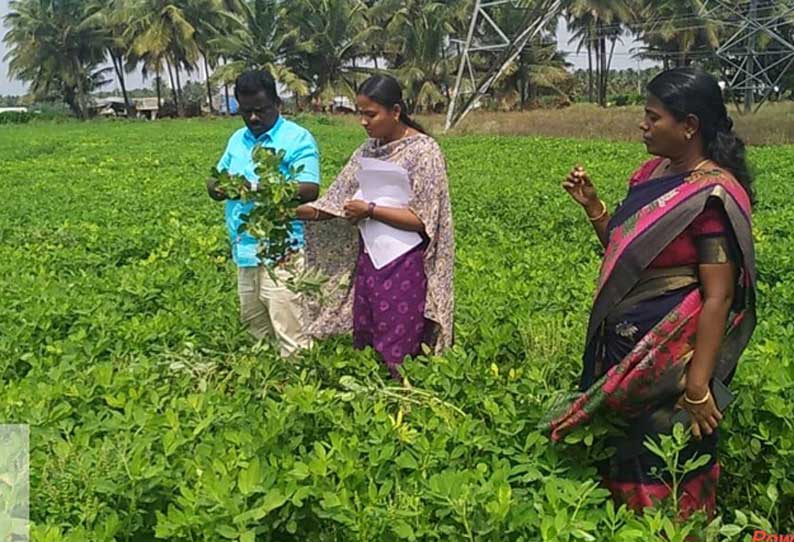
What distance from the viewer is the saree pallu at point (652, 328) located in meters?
2.46

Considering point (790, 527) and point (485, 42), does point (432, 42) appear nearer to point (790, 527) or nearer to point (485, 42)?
point (485, 42)

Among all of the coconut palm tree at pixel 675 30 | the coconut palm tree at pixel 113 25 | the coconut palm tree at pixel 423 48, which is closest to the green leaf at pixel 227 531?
the coconut palm tree at pixel 423 48

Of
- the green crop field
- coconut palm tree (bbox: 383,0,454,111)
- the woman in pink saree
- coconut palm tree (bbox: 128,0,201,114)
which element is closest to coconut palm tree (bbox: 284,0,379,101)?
coconut palm tree (bbox: 383,0,454,111)

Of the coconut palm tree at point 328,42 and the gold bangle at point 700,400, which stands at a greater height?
the coconut palm tree at point 328,42

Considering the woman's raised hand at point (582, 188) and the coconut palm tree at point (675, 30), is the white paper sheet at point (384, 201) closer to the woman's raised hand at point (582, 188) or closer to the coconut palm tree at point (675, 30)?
the woman's raised hand at point (582, 188)

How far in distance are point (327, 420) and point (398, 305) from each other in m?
0.94

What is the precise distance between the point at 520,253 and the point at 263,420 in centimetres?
421

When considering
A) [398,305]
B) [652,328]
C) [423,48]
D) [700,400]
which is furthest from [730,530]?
[423,48]

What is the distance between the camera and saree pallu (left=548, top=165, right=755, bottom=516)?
8.07ft

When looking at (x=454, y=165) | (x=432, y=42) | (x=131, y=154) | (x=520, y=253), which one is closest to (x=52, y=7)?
(x=432, y=42)

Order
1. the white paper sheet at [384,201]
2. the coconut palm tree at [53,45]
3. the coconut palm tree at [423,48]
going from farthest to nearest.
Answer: the coconut palm tree at [53,45] < the coconut palm tree at [423,48] < the white paper sheet at [384,201]

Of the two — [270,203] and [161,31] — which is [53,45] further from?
[270,203]

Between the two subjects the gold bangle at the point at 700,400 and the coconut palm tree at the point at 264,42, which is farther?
the coconut palm tree at the point at 264,42

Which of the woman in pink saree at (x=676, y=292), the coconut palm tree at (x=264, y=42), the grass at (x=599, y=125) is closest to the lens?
the woman in pink saree at (x=676, y=292)
